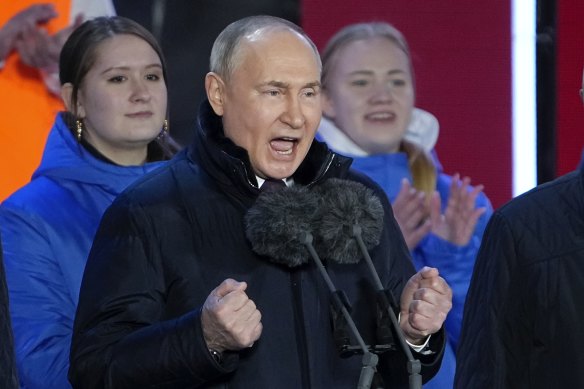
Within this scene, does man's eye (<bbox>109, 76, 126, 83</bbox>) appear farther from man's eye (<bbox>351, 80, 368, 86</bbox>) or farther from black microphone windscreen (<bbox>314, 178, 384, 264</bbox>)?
black microphone windscreen (<bbox>314, 178, 384, 264</bbox>)

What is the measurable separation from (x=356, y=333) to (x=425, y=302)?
29 cm

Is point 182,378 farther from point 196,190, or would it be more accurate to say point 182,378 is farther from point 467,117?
point 467,117

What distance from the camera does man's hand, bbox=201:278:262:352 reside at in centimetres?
266

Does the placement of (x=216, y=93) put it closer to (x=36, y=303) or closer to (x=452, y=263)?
(x=36, y=303)

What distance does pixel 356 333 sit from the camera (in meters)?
2.57

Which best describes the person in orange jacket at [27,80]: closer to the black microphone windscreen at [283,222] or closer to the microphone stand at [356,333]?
the black microphone windscreen at [283,222]

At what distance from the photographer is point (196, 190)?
3.08 meters

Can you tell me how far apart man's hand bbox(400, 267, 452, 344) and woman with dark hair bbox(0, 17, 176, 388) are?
109 centimetres

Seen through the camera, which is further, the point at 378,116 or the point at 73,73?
the point at 378,116

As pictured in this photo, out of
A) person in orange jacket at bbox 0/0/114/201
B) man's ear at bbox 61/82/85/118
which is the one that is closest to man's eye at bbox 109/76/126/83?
man's ear at bbox 61/82/85/118

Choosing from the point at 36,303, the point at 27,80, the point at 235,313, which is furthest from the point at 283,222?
the point at 27,80

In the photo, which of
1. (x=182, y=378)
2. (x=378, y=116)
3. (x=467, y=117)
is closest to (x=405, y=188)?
(x=378, y=116)

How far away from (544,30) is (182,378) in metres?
2.57

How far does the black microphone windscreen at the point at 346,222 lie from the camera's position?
2791 mm
